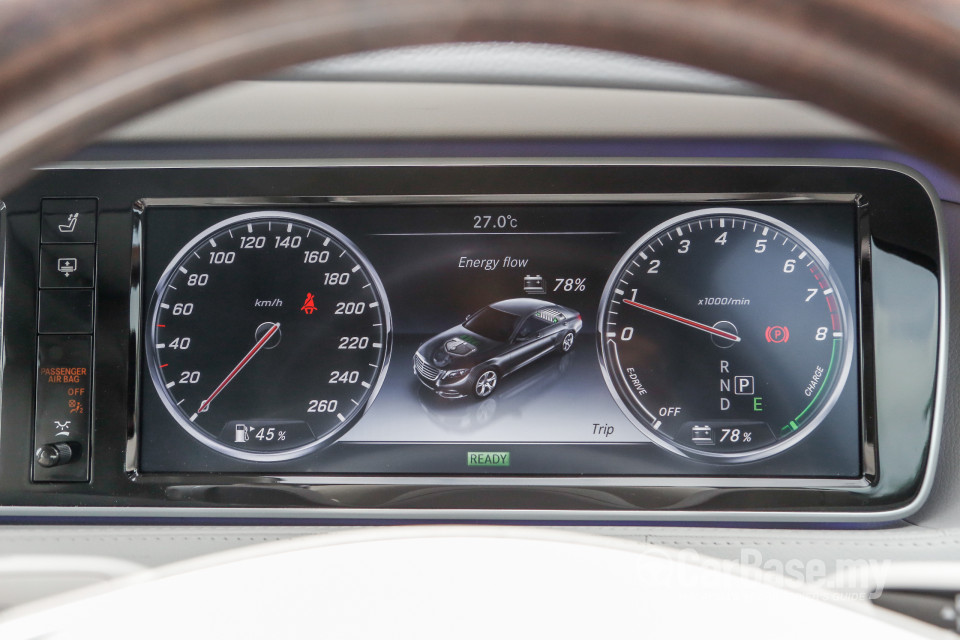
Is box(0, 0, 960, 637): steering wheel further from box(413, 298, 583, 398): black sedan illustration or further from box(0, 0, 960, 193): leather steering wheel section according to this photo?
box(413, 298, 583, 398): black sedan illustration

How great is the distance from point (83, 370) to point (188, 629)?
1.10 m

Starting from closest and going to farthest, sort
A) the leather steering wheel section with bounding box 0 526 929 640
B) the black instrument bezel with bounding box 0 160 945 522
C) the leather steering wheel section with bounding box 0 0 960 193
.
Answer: the leather steering wheel section with bounding box 0 0 960 193 → the leather steering wheel section with bounding box 0 526 929 640 → the black instrument bezel with bounding box 0 160 945 522

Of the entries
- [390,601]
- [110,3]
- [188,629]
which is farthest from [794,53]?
[188,629]

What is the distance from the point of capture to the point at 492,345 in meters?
1.73

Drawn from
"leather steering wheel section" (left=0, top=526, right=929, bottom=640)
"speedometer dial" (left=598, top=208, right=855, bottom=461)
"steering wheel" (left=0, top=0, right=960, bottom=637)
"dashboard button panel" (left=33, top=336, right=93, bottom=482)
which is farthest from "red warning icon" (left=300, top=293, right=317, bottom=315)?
"steering wheel" (left=0, top=0, right=960, bottom=637)

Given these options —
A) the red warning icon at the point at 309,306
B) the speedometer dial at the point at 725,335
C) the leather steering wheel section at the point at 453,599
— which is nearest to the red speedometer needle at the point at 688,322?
the speedometer dial at the point at 725,335

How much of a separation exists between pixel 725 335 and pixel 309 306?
0.96 meters

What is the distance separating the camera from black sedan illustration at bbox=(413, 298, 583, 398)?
172 cm

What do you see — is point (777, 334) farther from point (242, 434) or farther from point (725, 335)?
point (242, 434)

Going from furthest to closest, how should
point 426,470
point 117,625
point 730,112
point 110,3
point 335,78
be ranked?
point 426,470
point 730,112
point 335,78
point 117,625
point 110,3

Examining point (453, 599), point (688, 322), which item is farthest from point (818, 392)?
point (453, 599)

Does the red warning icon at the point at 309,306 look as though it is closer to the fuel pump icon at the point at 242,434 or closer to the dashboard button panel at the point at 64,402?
the fuel pump icon at the point at 242,434

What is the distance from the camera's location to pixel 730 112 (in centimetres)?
159

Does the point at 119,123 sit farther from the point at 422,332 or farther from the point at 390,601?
the point at 422,332
